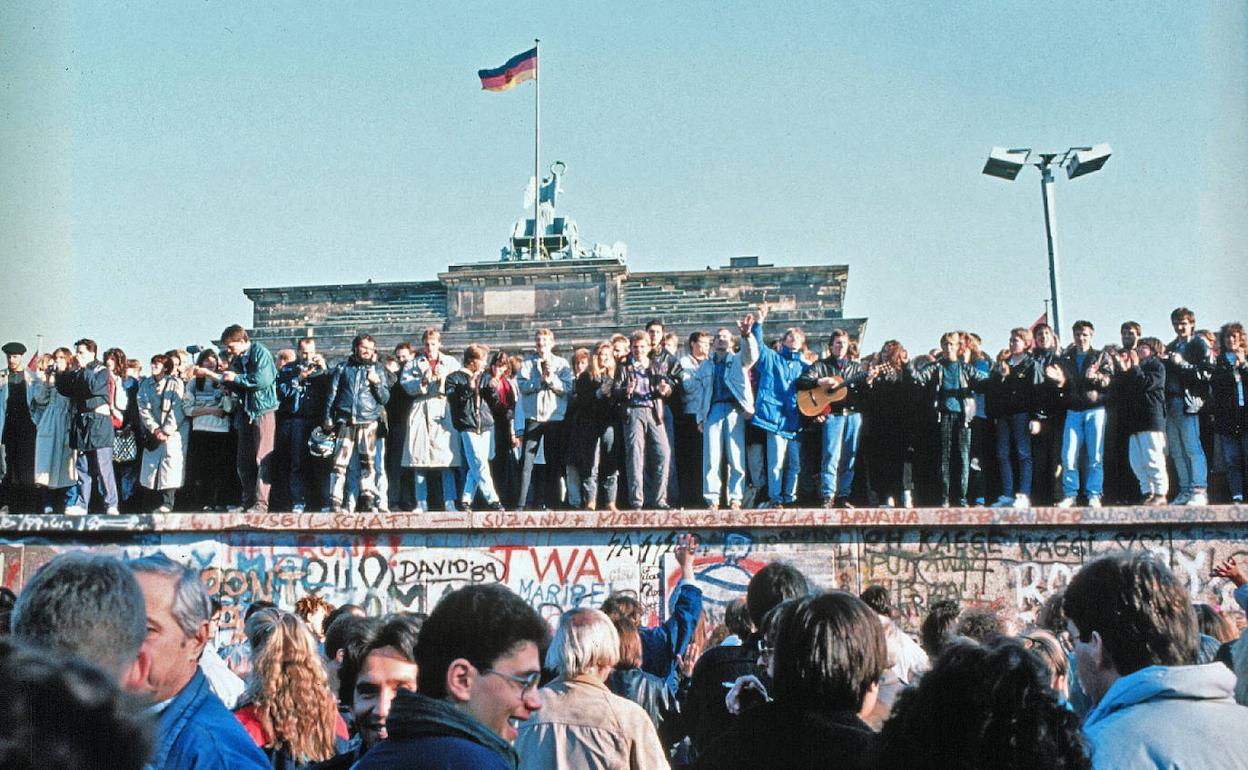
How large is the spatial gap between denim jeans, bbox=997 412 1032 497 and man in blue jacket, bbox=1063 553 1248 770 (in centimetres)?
1014

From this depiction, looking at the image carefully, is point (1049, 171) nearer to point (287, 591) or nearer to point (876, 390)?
point (876, 390)

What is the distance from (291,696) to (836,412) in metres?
9.74

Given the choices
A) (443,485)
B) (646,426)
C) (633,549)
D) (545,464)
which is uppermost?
(646,426)

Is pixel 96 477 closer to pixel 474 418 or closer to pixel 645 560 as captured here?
pixel 474 418

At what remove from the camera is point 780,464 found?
13828 millimetres

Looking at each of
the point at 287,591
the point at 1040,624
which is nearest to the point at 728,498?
the point at 287,591

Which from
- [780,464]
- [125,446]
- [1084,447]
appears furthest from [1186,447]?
[125,446]

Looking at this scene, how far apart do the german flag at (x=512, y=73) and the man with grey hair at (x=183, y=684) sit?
97.5 ft

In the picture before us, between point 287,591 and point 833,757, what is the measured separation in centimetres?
1147

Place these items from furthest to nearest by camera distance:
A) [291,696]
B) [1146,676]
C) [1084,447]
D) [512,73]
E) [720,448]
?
[512,73], [720,448], [1084,447], [291,696], [1146,676]

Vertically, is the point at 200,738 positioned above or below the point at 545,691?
above

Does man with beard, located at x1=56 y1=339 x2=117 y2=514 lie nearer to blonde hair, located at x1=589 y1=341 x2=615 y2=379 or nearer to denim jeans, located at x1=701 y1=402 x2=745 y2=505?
blonde hair, located at x1=589 y1=341 x2=615 y2=379

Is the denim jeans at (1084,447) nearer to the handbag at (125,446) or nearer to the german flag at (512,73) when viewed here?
the handbag at (125,446)

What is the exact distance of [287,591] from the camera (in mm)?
14102
